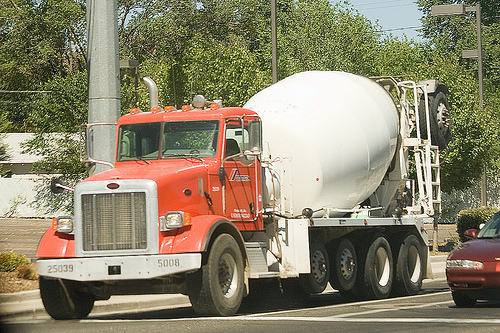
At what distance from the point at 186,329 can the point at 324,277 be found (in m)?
5.05

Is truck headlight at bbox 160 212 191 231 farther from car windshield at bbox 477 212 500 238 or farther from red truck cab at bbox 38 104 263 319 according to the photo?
car windshield at bbox 477 212 500 238

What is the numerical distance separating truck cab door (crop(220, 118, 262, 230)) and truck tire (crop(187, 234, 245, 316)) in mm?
998

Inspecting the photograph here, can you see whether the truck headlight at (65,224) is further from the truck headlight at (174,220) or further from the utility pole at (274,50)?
the utility pole at (274,50)

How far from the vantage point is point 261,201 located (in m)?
13.9

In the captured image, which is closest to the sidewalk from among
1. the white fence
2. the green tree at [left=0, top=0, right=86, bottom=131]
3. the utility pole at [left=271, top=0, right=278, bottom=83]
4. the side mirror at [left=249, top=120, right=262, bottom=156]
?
the side mirror at [left=249, top=120, right=262, bottom=156]

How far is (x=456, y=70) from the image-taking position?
3531 centimetres

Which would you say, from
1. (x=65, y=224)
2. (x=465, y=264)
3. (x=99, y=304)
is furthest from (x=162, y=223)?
(x=465, y=264)

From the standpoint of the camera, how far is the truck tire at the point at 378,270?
52.5ft

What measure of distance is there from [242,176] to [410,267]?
5.47 metres

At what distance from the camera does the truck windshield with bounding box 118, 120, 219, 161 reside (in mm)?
13211

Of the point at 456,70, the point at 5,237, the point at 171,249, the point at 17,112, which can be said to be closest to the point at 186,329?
the point at 171,249

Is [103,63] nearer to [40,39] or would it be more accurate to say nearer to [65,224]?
[65,224]

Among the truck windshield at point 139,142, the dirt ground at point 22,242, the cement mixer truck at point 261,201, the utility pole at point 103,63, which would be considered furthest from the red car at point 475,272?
the dirt ground at point 22,242

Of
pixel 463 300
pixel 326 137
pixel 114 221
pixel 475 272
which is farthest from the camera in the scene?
pixel 326 137
